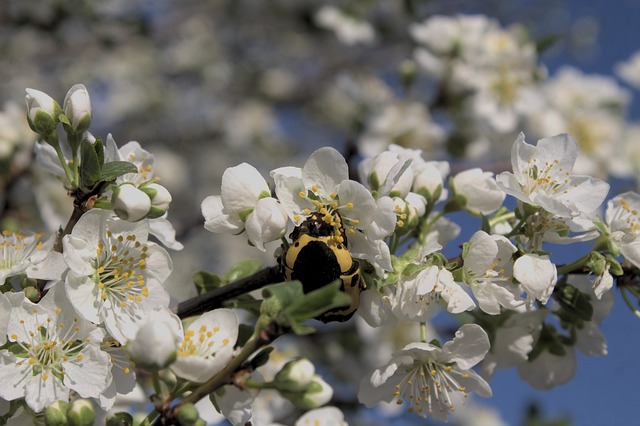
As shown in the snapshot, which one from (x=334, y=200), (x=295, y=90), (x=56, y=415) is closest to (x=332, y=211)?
(x=334, y=200)

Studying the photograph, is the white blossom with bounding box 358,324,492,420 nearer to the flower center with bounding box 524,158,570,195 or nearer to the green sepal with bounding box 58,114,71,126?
the flower center with bounding box 524,158,570,195

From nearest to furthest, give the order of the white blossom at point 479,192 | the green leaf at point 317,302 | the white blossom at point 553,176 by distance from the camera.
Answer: the green leaf at point 317,302 < the white blossom at point 553,176 < the white blossom at point 479,192

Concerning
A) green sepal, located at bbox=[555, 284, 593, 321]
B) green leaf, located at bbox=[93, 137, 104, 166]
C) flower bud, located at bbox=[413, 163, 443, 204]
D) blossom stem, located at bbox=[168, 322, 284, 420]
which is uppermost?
green leaf, located at bbox=[93, 137, 104, 166]

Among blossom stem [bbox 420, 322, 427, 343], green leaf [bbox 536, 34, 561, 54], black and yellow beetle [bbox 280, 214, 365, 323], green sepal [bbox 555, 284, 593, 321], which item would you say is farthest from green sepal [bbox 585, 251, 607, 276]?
green leaf [bbox 536, 34, 561, 54]

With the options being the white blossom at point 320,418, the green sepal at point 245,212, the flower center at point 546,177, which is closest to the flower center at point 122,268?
the green sepal at point 245,212

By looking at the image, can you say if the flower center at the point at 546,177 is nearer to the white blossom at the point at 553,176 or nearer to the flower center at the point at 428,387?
the white blossom at the point at 553,176

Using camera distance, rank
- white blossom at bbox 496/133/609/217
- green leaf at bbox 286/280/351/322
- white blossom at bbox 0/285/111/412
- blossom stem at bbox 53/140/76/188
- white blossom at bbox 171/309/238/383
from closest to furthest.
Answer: green leaf at bbox 286/280/351/322, white blossom at bbox 171/309/238/383, white blossom at bbox 0/285/111/412, blossom stem at bbox 53/140/76/188, white blossom at bbox 496/133/609/217
